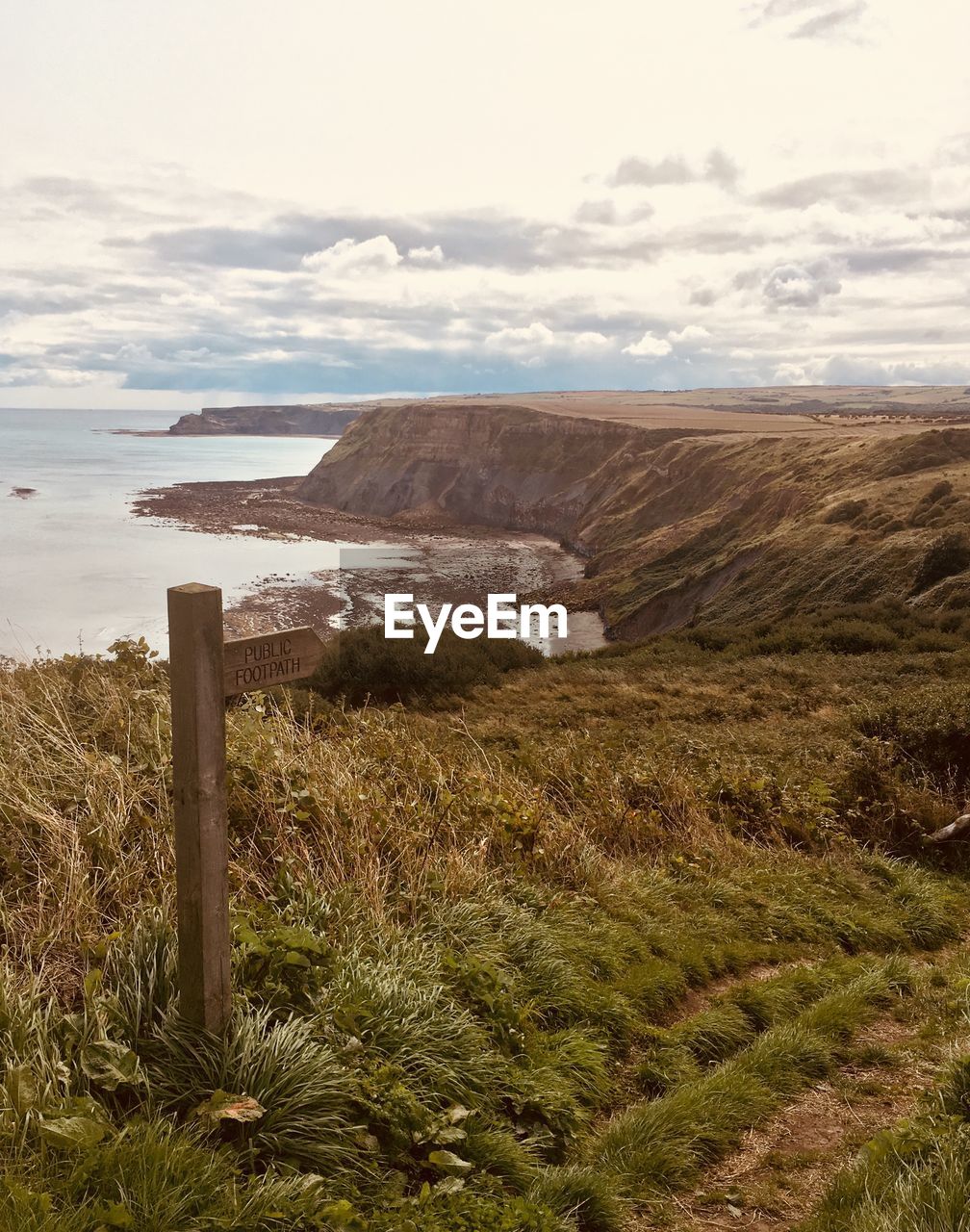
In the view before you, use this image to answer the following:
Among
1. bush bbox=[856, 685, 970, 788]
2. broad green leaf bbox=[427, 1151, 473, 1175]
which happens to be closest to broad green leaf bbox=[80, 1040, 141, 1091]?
broad green leaf bbox=[427, 1151, 473, 1175]

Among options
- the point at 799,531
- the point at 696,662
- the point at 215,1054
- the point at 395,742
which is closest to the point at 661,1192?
the point at 215,1054

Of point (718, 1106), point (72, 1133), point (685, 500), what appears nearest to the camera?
point (72, 1133)

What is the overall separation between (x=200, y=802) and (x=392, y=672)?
21518 millimetres

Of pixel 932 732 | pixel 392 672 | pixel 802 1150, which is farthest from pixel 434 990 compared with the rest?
pixel 392 672

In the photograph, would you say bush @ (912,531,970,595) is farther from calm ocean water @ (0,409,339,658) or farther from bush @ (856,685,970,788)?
calm ocean water @ (0,409,339,658)

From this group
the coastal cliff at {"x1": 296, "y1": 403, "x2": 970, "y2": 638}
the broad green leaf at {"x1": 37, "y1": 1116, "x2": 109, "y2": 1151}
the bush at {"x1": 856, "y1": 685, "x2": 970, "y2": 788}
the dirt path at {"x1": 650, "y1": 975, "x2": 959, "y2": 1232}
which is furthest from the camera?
the coastal cliff at {"x1": 296, "y1": 403, "x2": 970, "y2": 638}

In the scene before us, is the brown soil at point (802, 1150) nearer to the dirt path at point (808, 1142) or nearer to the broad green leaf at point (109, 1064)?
the dirt path at point (808, 1142)

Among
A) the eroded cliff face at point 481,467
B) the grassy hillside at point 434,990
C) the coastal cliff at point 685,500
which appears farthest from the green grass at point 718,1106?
the eroded cliff face at point 481,467

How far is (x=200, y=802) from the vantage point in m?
3.51

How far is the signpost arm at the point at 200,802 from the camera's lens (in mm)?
3438

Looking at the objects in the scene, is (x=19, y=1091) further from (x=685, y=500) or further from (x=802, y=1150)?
(x=685, y=500)

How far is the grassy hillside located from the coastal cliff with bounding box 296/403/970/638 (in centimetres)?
2690

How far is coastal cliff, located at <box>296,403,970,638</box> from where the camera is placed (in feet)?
123

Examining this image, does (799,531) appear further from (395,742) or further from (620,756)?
(395,742)
